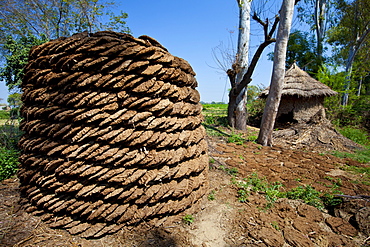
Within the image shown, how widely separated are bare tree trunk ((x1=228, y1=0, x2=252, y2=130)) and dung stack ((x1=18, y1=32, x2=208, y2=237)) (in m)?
7.16

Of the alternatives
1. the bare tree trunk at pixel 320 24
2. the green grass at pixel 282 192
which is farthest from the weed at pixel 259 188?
the bare tree trunk at pixel 320 24

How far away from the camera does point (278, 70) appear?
18.6ft

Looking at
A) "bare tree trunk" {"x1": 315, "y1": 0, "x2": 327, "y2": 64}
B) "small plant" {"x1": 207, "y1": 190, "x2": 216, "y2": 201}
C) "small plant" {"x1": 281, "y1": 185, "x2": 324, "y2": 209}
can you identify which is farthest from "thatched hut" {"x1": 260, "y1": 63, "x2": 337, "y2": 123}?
"bare tree trunk" {"x1": 315, "y1": 0, "x2": 327, "y2": 64}

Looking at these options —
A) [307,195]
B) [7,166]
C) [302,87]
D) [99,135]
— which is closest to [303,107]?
[302,87]

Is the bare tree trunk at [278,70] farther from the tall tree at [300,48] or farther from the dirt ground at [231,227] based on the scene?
the tall tree at [300,48]

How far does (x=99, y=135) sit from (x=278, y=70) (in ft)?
18.1

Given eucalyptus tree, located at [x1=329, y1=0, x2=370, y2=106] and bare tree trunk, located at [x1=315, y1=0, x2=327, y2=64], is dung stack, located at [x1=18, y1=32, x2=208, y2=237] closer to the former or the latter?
eucalyptus tree, located at [x1=329, y1=0, x2=370, y2=106]

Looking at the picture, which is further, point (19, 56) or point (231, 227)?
point (19, 56)

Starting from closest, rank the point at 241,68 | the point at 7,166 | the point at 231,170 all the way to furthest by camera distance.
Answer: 1. the point at 7,166
2. the point at 231,170
3. the point at 241,68

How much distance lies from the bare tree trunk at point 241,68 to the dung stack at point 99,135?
7160 millimetres

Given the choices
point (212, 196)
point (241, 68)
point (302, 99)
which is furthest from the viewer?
point (302, 99)

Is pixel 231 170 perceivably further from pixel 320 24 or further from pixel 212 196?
pixel 320 24

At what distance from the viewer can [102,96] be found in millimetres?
1586

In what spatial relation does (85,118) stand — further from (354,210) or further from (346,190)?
(346,190)
